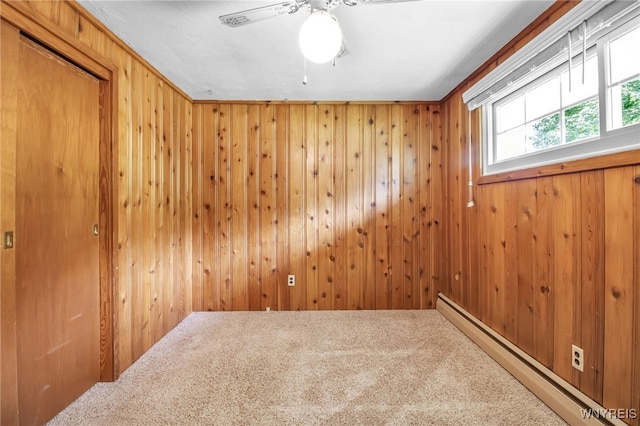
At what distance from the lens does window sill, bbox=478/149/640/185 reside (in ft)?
3.84

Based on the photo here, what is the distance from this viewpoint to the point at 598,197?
51.4 inches

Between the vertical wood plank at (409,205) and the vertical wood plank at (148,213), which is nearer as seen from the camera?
the vertical wood plank at (148,213)

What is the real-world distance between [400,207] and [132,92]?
8.85ft

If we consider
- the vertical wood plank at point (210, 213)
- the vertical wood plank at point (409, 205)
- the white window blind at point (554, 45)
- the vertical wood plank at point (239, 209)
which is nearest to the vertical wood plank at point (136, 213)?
the vertical wood plank at point (210, 213)

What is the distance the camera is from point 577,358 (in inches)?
55.5

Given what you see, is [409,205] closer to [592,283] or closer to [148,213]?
[592,283]

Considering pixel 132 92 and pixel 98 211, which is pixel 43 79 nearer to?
pixel 132 92

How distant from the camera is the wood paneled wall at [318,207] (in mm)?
2973

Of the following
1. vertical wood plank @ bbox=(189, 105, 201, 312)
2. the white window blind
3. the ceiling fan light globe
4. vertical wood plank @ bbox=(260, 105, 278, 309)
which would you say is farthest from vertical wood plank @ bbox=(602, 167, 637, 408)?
vertical wood plank @ bbox=(189, 105, 201, 312)

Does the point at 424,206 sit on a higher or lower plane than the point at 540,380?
higher

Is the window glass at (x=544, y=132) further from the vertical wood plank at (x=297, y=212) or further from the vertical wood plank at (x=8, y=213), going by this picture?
the vertical wood plank at (x=8, y=213)

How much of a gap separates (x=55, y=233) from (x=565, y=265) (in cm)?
290

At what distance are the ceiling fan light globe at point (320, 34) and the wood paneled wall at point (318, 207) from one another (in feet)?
6.04

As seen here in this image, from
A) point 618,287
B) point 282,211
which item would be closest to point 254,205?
point 282,211
